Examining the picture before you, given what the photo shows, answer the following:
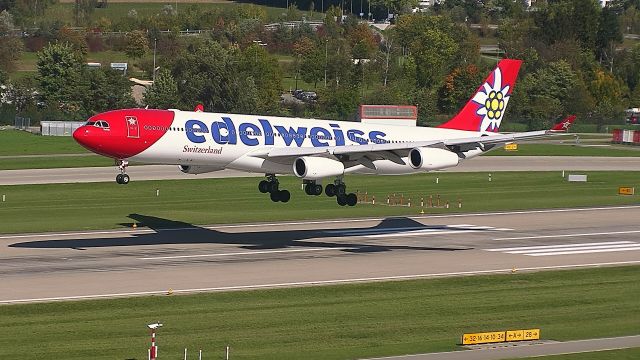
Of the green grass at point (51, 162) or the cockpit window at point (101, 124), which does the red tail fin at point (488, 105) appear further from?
the green grass at point (51, 162)

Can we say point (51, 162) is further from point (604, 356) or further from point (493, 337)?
point (604, 356)

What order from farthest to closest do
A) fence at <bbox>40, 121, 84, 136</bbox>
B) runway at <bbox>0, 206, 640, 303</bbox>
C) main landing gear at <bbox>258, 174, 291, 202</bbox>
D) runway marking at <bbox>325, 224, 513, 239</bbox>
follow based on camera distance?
fence at <bbox>40, 121, 84, 136</bbox> → runway marking at <bbox>325, 224, 513, 239</bbox> → main landing gear at <bbox>258, 174, 291, 202</bbox> → runway at <bbox>0, 206, 640, 303</bbox>

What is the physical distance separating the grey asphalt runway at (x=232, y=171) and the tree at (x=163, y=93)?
39063 millimetres

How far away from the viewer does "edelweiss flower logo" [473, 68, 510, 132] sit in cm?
9775

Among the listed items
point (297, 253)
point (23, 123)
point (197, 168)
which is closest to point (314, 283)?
point (297, 253)

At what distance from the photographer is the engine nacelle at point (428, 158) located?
84.2m

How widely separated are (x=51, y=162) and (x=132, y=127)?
7229cm

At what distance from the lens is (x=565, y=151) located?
6860 inches

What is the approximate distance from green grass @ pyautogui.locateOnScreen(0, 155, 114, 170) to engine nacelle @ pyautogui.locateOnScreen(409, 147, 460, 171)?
67.9 meters

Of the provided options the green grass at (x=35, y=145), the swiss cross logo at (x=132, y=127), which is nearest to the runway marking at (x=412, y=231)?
the swiss cross logo at (x=132, y=127)

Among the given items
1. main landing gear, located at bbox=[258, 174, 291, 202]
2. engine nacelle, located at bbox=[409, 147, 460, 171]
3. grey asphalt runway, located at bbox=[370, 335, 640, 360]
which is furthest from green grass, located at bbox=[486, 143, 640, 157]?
grey asphalt runway, located at bbox=[370, 335, 640, 360]

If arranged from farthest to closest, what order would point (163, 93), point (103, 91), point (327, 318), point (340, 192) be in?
point (103, 91), point (163, 93), point (340, 192), point (327, 318)

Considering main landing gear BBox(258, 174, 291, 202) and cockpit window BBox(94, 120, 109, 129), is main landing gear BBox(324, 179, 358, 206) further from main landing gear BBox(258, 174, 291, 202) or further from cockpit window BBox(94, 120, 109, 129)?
cockpit window BBox(94, 120, 109, 129)

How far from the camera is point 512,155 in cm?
16688
